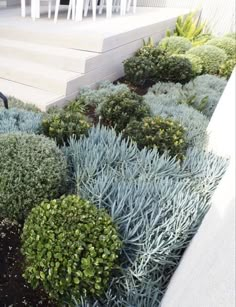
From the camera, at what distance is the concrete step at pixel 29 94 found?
3.50 metres

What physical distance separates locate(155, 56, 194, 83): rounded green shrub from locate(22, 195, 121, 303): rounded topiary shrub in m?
3.27

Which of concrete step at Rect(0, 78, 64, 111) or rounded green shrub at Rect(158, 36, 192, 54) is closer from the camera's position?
concrete step at Rect(0, 78, 64, 111)

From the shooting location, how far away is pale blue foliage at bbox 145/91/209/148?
8.86 feet

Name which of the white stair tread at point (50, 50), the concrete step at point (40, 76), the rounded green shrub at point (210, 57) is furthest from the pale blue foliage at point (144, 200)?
the rounded green shrub at point (210, 57)

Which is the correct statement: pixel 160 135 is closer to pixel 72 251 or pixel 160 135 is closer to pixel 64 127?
pixel 64 127

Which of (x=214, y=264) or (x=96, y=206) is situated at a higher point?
(x=214, y=264)

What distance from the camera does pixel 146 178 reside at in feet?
6.83

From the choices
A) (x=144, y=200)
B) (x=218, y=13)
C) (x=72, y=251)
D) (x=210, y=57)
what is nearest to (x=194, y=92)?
(x=210, y=57)

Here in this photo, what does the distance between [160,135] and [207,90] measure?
2.03m

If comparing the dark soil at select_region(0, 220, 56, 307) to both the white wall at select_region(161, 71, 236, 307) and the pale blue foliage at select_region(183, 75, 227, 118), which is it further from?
the pale blue foliage at select_region(183, 75, 227, 118)

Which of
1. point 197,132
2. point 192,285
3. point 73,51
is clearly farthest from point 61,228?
point 73,51

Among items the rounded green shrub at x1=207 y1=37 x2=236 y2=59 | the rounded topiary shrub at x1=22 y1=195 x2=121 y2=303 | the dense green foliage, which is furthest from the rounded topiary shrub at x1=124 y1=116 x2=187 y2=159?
the dense green foliage

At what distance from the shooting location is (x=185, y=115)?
3146 millimetres

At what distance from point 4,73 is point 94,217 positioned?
323 centimetres
